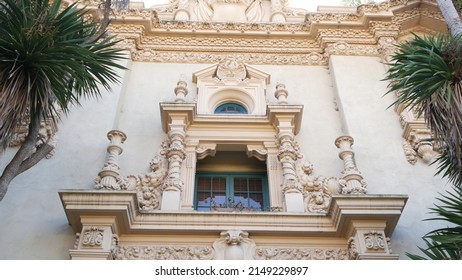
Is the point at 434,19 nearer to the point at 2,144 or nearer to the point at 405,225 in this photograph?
the point at 405,225

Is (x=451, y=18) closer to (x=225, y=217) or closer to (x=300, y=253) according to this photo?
(x=300, y=253)

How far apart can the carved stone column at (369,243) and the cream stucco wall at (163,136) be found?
59cm

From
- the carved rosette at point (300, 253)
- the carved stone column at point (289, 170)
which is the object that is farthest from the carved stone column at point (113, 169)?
the carved stone column at point (289, 170)

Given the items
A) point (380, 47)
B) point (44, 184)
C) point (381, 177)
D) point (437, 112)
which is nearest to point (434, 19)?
point (380, 47)

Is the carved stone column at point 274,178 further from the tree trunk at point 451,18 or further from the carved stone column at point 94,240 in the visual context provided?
the tree trunk at point 451,18

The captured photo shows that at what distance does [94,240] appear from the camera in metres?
9.42

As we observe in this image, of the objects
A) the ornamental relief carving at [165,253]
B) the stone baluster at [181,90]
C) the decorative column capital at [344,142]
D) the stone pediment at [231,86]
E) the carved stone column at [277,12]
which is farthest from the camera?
the carved stone column at [277,12]

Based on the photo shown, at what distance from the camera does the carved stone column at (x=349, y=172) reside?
10.7m

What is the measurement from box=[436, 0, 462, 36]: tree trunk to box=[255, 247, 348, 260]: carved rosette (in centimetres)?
410

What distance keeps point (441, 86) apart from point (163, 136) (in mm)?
6239

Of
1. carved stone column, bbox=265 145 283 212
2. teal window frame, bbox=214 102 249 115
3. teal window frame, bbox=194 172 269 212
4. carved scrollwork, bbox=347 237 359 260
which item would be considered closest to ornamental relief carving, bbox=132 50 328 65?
A: teal window frame, bbox=214 102 249 115

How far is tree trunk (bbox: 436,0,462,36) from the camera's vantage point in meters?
9.22

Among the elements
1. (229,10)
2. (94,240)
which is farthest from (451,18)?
(229,10)

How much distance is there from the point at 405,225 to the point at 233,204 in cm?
326
